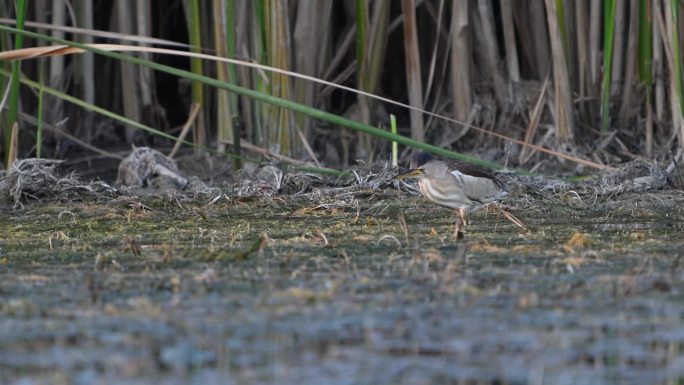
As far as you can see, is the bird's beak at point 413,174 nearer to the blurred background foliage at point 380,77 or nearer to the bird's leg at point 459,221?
the bird's leg at point 459,221

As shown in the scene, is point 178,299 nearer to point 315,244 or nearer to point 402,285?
point 402,285

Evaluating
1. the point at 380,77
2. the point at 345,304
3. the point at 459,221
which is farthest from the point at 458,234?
the point at 380,77

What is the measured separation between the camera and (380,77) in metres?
7.34

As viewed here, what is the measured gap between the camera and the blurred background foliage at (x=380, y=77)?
645cm

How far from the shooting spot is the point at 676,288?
3428 mm

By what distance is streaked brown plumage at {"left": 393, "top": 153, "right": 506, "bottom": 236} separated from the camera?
5270mm

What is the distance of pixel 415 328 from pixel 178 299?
0.68 meters

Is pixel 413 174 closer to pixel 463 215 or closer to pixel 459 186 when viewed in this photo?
pixel 459 186

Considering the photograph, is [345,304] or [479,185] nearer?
[345,304]

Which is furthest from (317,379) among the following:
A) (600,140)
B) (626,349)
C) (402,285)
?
(600,140)

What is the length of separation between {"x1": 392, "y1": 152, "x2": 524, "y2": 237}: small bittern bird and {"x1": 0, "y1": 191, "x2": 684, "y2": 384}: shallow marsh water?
0.20 meters

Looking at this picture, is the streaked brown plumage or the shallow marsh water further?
the streaked brown plumage

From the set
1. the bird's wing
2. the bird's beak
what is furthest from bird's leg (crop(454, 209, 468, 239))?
the bird's beak

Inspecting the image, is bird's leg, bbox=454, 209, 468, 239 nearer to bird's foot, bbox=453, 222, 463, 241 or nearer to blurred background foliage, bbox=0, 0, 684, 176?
bird's foot, bbox=453, 222, 463, 241
